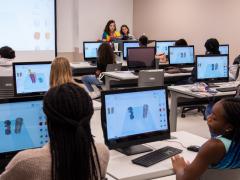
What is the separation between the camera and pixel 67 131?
5.12ft

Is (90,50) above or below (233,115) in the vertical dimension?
above

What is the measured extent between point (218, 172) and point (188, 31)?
829cm

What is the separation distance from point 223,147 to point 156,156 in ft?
1.98

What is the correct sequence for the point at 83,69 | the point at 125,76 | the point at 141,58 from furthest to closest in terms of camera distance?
1. the point at 83,69
2. the point at 141,58
3. the point at 125,76

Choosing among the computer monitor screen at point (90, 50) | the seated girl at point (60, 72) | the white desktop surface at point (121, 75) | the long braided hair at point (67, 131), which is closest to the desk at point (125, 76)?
the white desktop surface at point (121, 75)

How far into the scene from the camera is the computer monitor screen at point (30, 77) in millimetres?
4035

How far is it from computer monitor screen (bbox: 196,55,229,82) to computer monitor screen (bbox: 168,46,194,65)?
1669 mm

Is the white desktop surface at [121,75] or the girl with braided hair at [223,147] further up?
the white desktop surface at [121,75]

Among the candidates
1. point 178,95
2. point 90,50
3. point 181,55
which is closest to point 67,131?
point 178,95

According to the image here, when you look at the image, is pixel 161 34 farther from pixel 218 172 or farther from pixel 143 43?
pixel 218 172

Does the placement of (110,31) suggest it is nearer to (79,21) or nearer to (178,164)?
(79,21)

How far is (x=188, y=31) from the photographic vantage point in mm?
10031

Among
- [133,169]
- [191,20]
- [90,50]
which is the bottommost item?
[133,169]

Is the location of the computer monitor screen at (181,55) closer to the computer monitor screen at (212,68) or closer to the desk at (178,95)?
the computer monitor screen at (212,68)
